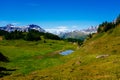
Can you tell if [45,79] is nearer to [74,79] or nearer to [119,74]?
[74,79]

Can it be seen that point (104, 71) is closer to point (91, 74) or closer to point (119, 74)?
point (91, 74)

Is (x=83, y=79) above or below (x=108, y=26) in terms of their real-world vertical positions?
below

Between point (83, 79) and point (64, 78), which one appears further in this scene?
point (64, 78)

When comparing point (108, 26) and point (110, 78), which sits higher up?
point (108, 26)

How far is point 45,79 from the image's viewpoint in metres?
55.4

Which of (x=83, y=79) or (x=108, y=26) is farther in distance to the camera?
(x=108, y=26)

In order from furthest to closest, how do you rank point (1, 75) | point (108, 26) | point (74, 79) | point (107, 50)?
point (108, 26) < point (107, 50) < point (1, 75) < point (74, 79)

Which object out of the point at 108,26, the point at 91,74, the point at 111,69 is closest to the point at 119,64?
the point at 111,69

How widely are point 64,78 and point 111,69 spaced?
11538mm

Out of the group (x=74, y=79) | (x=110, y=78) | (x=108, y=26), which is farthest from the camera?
(x=108, y=26)

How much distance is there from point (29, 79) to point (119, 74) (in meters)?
19.7

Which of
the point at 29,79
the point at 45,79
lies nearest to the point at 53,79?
the point at 45,79

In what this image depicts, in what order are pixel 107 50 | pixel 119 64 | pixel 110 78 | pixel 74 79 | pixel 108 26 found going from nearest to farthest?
pixel 110 78 → pixel 74 79 → pixel 119 64 → pixel 107 50 → pixel 108 26

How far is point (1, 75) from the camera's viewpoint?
7369 centimetres
